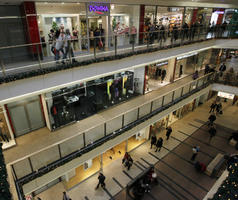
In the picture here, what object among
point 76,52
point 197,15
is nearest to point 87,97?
point 76,52

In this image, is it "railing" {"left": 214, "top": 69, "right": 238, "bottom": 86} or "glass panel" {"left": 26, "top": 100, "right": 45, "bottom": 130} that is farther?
"railing" {"left": 214, "top": 69, "right": 238, "bottom": 86}

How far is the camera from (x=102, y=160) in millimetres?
10617

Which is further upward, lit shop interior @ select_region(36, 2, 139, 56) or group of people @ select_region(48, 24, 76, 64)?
Result: lit shop interior @ select_region(36, 2, 139, 56)

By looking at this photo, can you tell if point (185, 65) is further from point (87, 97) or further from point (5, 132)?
point (5, 132)

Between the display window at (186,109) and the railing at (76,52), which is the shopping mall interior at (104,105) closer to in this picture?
the railing at (76,52)

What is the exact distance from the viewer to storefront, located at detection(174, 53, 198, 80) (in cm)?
1535

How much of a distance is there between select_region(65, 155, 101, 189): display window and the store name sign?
26.7 ft

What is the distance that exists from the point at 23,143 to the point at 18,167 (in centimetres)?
243

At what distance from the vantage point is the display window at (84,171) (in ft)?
32.1

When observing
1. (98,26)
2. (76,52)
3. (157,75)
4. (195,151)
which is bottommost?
(195,151)

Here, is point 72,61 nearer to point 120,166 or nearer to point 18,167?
point 18,167

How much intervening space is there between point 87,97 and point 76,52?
12.0 feet

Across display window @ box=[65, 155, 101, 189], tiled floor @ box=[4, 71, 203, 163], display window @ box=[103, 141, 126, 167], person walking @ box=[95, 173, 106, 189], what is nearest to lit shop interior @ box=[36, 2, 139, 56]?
tiled floor @ box=[4, 71, 203, 163]

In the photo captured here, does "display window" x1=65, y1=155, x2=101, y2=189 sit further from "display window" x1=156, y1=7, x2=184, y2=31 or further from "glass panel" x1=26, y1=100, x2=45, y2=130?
"display window" x1=156, y1=7, x2=184, y2=31
